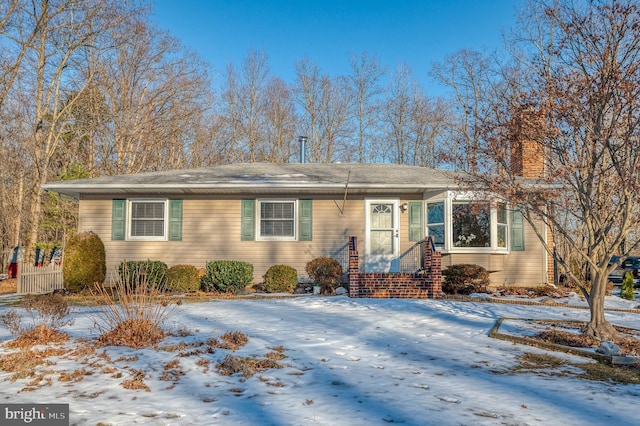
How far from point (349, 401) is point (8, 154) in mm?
24664

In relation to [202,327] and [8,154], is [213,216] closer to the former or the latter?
[202,327]

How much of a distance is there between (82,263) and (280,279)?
15.4ft

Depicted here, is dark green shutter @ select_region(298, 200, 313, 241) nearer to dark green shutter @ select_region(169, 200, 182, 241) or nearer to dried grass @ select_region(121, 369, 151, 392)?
dark green shutter @ select_region(169, 200, 182, 241)

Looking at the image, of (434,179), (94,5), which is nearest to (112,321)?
(434,179)

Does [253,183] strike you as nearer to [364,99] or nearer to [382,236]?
[382,236]

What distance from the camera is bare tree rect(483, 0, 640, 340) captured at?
5.77m

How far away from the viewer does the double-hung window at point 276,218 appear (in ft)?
41.0

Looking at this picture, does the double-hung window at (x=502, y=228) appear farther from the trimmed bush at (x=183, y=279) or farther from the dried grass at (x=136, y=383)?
the dried grass at (x=136, y=383)

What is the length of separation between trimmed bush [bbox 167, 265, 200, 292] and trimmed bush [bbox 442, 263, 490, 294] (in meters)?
6.02

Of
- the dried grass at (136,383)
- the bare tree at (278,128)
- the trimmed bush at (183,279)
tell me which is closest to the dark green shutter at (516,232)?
the trimmed bush at (183,279)

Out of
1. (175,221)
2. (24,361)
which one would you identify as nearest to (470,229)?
(175,221)

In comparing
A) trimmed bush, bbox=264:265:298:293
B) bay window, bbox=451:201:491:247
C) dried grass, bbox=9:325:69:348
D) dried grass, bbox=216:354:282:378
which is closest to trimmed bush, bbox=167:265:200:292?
trimmed bush, bbox=264:265:298:293

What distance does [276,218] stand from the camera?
41.1ft

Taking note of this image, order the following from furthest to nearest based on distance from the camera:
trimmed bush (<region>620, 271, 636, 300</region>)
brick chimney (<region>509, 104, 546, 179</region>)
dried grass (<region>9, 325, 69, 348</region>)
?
trimmed bush (<region>620, 271, 636, 300</region>) → brick chimney (<region>509, 104, 546, 179</region>) → dried grass (<region>9, 325, 69, 348</region>)
